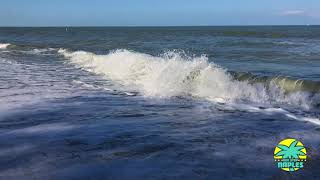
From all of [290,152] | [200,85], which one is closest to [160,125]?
[290,152]

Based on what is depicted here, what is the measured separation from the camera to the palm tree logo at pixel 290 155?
223 inches

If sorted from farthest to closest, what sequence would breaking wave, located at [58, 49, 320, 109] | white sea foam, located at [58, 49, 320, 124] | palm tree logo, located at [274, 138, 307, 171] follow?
breaking wave, located at [58, 49, 320, 109], white sea foam, located at [58, 49, 320, 124], palm tree logo, located at [274, 138, 307, 171]

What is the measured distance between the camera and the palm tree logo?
223 inches

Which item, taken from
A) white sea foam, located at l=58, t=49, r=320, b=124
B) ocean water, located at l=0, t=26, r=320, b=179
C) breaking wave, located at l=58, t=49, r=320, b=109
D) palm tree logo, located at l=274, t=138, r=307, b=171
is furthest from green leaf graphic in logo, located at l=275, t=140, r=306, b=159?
breaking wave, located at l=58, t=49, r=320, b=109

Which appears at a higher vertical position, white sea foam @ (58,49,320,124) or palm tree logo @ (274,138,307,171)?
palm tree logo @ (274,138,307,171)

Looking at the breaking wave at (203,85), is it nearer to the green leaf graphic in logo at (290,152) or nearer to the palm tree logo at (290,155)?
the palm tree logo at (290,155)

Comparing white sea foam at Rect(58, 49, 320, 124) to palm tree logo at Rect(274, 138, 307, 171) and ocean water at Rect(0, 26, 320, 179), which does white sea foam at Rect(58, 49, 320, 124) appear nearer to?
ocean water at Rect(0, 26, 320, 179)

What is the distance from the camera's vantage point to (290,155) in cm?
601

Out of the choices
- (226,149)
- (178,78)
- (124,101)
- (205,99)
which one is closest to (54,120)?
(124,101)

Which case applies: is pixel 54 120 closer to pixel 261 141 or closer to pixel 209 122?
pixel 209 122

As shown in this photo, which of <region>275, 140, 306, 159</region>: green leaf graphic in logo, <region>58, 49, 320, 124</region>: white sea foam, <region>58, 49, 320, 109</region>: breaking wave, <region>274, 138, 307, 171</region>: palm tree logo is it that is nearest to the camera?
<region>274, 138, 307, 171</region>: palm tree logo

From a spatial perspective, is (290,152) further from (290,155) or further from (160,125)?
(160,125)

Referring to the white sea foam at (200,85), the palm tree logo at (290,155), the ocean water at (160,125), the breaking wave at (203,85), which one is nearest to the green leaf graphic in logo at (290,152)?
the palm tree logo at (290,155)

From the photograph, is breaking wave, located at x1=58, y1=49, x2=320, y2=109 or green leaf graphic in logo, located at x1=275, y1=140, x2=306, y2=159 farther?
breaking wave, located at x1=58, y1=49, x2=320, y2=109
